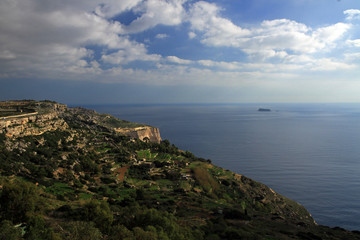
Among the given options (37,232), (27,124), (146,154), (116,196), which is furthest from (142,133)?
(37,232)

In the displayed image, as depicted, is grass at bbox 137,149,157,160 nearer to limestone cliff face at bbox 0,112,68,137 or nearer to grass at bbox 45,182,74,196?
limestone cliff face at bbox 0,112,68,137

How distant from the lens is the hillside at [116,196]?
1981 centimetres

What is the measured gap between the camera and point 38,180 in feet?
111

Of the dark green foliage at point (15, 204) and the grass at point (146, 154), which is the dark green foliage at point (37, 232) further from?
the grass at point (146, 154)

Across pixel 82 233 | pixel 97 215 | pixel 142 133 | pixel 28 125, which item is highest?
pixel 28 125

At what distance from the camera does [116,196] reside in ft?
124

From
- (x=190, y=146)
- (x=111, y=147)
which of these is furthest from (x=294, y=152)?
(x=111, y=147)

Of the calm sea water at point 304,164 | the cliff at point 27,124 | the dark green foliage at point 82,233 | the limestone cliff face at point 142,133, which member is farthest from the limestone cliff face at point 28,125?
the calm sea water at point 304,164

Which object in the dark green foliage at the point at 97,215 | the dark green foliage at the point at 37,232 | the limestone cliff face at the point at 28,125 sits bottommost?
the dark green foliage at the point at 97,215

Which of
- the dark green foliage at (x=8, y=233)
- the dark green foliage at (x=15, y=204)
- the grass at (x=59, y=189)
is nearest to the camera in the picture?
the dark green foliage at (x=8, y=233)

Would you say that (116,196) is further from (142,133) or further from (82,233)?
(142,133)

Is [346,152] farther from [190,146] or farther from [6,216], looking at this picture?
[6,216]

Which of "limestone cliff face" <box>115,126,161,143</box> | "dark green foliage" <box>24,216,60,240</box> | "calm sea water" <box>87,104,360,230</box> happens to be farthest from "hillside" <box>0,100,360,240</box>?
"limestone cliff face" <box>115,126,161,143</box>

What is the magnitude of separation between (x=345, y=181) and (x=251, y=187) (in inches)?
1568
